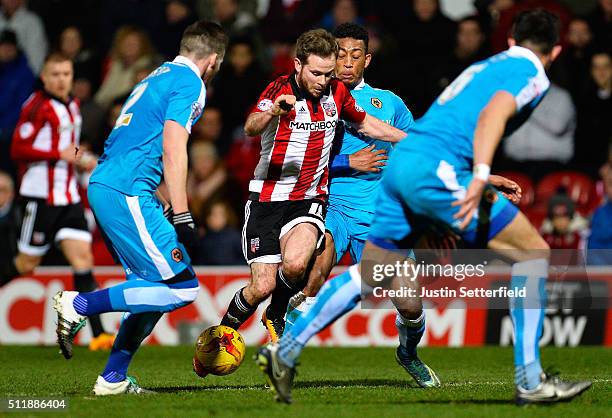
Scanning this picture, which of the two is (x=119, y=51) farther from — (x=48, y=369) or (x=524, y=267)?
(x=524, y=267)

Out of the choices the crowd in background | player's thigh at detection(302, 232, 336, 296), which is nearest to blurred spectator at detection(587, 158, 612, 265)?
the crowd in background

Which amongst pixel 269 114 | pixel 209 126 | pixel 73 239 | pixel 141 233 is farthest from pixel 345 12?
pixel 141 233

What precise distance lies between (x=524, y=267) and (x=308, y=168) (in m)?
2.47

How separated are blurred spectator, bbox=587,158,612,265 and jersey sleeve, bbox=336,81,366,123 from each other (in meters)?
5.95

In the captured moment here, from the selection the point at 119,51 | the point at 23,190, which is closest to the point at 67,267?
the point at 23,190

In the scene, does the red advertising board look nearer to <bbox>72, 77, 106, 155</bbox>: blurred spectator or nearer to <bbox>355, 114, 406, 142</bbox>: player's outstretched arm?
<bbox>72, 77, 106, 155</bbox>: blurred spectator

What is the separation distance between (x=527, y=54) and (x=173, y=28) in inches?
447

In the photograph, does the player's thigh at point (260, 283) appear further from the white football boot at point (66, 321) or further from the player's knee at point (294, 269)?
the white football boot at point (66, 321)

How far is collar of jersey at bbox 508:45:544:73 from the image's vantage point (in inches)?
277

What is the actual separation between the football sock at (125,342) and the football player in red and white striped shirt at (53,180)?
15.3 ft

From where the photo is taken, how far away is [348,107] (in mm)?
8914

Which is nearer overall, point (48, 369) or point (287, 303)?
point (287, 303)

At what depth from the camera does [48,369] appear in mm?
10508

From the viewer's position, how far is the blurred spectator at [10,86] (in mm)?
17203
